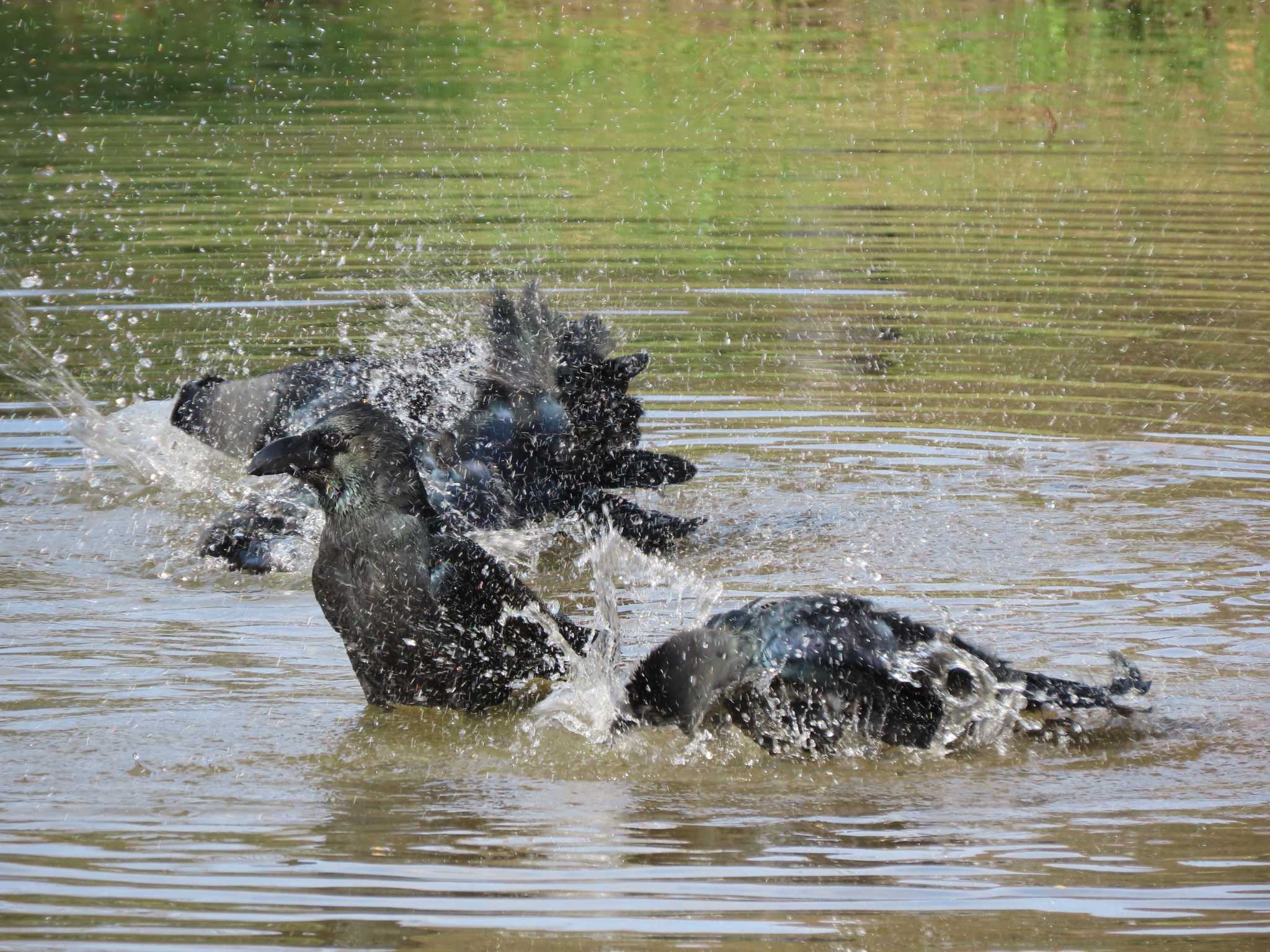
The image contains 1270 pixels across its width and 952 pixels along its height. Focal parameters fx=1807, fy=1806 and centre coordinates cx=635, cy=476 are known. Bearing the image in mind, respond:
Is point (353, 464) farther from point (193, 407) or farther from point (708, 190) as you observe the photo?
point (708, 190)

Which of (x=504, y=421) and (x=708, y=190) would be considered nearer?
(x=504, y=421)

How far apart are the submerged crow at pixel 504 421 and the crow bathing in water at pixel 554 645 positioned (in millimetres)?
1557

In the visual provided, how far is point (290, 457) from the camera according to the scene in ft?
16.9

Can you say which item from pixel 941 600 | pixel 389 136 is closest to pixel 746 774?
pixel 941 600

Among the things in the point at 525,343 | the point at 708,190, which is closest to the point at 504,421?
the point at 525,343

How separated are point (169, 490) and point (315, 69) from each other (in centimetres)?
1399

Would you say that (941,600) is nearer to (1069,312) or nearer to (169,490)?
(169,490)

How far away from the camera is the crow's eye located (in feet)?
17.1

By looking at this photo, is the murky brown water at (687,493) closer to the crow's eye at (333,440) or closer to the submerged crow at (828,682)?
the submerged crow at (828,682)

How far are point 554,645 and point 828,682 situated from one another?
0.97 metres

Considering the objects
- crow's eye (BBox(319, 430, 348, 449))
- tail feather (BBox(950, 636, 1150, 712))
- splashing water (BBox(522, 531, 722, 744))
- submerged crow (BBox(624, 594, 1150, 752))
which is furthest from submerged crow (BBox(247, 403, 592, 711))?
tail feather (BBox(950, 636, 1150, 712))

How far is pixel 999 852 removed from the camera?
429cm

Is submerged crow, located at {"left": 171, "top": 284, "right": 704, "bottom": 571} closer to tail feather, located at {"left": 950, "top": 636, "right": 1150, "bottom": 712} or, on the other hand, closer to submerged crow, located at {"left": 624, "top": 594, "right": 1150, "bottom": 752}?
submerged crow, located at {"left": 624, "top": 594, "right": 1150, "bottom": 752}

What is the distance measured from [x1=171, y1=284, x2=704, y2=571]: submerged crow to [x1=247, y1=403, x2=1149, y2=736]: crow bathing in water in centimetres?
156
